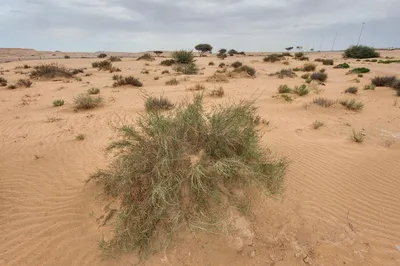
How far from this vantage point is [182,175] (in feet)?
9.67

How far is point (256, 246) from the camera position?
113 inches

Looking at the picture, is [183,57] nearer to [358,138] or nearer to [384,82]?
[384,82]

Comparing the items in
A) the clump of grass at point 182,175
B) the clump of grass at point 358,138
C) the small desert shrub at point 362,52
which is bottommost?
the small desert shrub at point 362,52

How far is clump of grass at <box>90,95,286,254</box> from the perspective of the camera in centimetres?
284

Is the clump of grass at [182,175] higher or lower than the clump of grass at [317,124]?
higher

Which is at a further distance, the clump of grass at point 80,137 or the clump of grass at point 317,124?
the clump of grass at point 317,124

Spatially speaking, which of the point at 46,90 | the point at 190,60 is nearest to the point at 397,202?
the point at 46,90

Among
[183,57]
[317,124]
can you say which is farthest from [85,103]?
[183,57]

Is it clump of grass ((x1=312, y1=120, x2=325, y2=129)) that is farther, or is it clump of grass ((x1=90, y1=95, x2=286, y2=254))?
clump of grass ((x1=312, y1=120, x2=325, y2=129))

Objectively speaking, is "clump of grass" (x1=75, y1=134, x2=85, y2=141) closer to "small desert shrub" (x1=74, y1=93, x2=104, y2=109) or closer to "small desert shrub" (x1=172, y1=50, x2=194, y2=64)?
"small desert shrub" (x1=74, y1=93, x2=104, y2=109)

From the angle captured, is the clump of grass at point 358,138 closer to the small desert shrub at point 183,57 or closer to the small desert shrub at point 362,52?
the small desert shrub at point 183,57

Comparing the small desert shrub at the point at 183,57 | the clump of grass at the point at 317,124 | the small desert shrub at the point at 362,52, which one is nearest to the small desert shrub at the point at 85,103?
the clump of grass at the point at 317,124

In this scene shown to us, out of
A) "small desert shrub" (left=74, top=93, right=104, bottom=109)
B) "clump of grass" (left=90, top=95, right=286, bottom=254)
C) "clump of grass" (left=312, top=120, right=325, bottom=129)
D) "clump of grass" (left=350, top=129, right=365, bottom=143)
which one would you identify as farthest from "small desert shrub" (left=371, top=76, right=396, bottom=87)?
"small desert shrub" (left=74, top=93, right=104, bottom=109)

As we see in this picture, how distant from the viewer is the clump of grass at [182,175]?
9.32 ft
